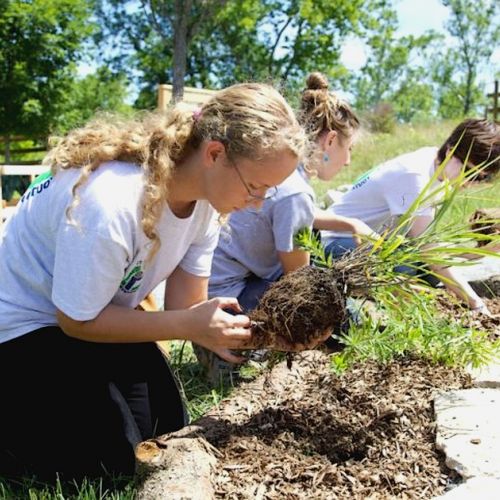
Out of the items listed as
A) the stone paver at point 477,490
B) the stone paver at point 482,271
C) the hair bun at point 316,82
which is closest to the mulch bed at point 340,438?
the stone paver at point 477,490

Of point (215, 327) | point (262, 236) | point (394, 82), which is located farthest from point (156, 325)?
point (394, 82)

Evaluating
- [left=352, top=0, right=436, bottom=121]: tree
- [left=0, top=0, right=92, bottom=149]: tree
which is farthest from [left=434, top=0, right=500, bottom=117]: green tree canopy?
[left=0, top=0, right=92, bottom=149]: tree

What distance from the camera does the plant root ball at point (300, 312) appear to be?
2.29 metres

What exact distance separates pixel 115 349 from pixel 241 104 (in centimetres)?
96

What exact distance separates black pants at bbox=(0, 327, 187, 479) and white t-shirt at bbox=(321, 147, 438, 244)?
1.74m

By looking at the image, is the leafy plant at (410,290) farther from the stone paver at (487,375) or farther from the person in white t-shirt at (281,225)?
the person in white t-shirt at (281,225)

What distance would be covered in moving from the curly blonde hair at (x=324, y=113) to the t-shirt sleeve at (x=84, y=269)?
1.57m

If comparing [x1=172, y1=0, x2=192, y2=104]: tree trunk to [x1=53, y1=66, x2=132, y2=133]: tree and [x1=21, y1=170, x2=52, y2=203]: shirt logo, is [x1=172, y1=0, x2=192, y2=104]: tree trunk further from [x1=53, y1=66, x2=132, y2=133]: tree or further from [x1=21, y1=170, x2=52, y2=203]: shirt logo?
[x1=21, y1=170, x2=52, y2=203]: shirt logo

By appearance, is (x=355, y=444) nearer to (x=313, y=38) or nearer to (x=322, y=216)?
(x=322, y=216)

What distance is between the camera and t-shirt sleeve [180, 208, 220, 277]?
2557mm

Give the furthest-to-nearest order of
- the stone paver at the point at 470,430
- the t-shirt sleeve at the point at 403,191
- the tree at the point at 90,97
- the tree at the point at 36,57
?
the tree at the point at 90,97, the tree at the point at 36,57, the t-shirt sleeve at the point at 403,191, the stone paver at the point at 470,430

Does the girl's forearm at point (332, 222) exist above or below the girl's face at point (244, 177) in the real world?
below

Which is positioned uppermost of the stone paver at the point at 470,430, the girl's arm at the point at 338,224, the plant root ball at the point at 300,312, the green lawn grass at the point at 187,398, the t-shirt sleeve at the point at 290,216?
the t-shirt sleeve at the point at 290,216

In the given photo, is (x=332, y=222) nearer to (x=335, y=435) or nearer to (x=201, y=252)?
(x=201, y=252)
